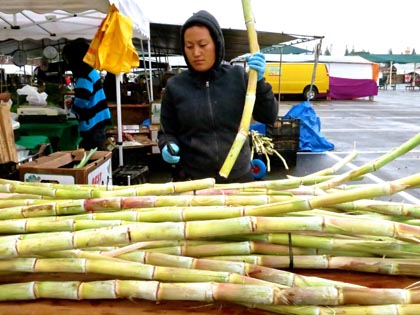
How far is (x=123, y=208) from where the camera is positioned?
1.34 m

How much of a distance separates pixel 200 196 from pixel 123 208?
257mm

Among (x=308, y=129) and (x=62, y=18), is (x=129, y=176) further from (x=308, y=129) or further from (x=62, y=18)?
(x=308, y=129)

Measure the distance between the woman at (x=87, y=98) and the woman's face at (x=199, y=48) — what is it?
3532mm

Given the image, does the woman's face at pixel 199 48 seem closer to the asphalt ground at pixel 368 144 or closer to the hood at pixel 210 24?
the hood at pixel 210 24

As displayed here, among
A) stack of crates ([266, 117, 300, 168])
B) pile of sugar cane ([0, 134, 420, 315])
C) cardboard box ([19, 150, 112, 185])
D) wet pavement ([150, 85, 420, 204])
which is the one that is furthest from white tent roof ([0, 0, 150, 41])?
pile of sugar cane ([0, 134, 420, 315])

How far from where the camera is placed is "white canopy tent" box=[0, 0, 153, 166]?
14.4ft

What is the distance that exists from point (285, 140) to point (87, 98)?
3834 millimetres

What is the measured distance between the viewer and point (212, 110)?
2561 mm

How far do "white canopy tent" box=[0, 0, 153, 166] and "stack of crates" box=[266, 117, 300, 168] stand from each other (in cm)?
286

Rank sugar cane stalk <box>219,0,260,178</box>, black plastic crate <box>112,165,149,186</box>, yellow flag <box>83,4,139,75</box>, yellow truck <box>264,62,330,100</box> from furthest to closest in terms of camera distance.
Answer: yellow truck <box>264,62,330,100</box>
black plastic crate <box>112,165,149,186</box>
yellow flag <box>83,4,139,75</box>
sugar cane stalk <box>219,0,260,178</box>

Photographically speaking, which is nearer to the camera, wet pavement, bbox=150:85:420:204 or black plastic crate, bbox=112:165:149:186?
black plastic crate, bbox=112:165:149:186

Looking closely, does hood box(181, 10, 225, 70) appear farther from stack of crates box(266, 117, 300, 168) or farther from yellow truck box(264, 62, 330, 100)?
yellow truck box(264, 62, 330, 100)

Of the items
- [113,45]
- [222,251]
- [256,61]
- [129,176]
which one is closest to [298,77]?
[113,45]

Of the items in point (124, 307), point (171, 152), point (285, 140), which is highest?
point (171, 152)
